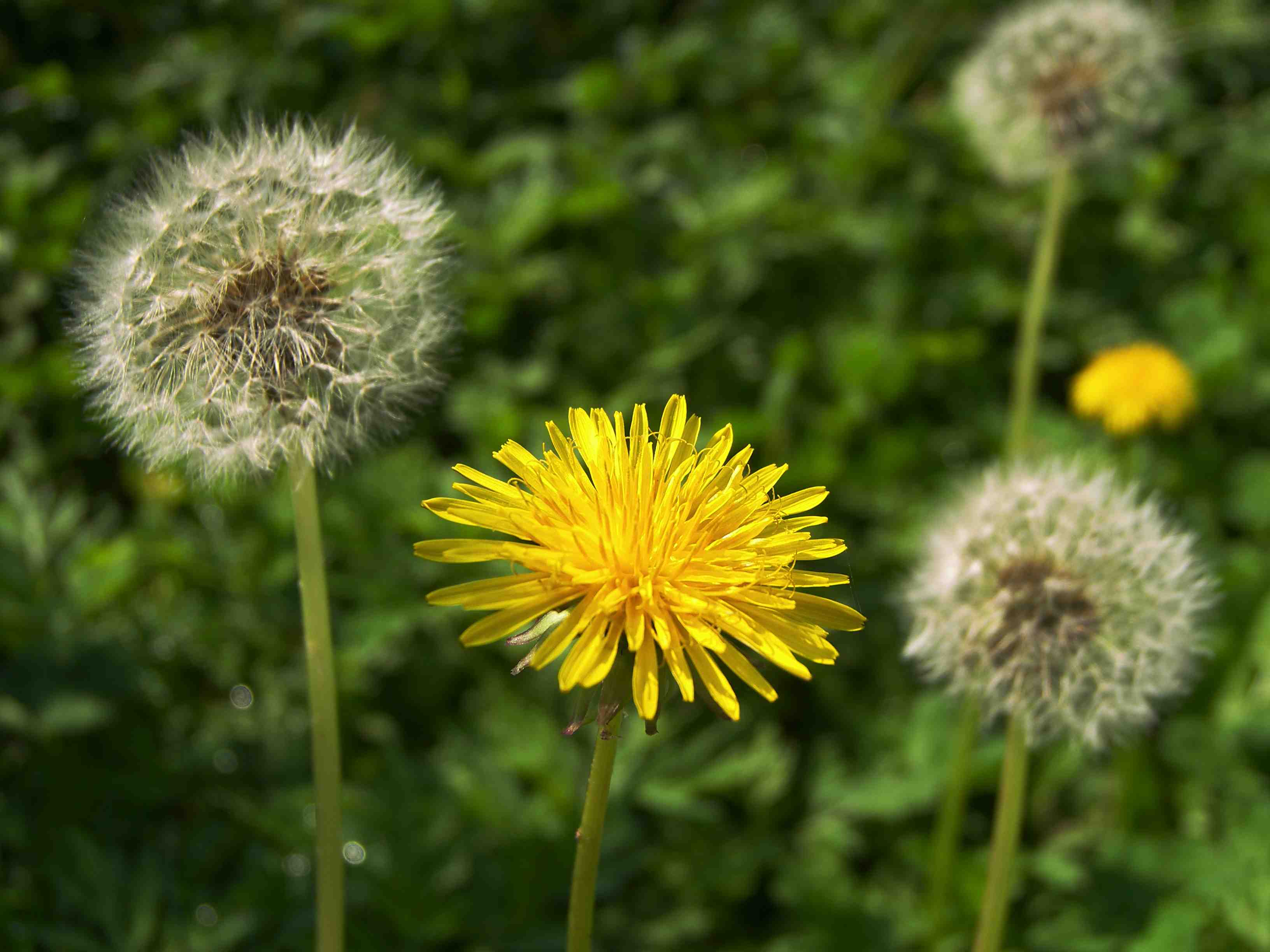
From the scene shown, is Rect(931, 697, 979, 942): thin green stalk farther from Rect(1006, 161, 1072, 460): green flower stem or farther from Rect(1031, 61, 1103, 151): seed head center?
Rect(1031, 61, 1103, 151): seed head center

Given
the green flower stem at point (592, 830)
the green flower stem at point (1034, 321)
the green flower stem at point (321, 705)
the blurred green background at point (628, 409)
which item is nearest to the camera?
the green flower stem at point (592, 830)

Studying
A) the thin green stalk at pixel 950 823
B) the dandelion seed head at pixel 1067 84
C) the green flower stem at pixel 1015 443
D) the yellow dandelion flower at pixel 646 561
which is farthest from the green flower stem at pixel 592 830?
the dandelion seed head at pixel 1067 84

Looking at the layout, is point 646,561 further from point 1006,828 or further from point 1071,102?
point 1071,102

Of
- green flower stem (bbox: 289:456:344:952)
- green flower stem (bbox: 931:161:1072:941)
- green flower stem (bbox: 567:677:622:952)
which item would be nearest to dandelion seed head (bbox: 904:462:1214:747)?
green flower stem (bbox: 931:161:1072:941)

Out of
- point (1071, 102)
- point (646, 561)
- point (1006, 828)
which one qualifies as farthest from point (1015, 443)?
point (646, 561)

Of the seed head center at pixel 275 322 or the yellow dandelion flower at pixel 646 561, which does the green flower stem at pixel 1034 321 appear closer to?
the yellow dandelion flower at pixel 646 561

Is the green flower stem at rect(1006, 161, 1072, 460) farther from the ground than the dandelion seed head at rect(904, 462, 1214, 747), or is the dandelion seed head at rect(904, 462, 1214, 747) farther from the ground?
the green flower stem at rect(1006, 161, 1072, 460)
